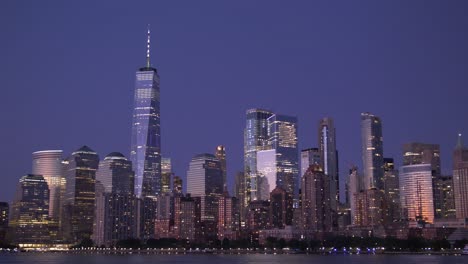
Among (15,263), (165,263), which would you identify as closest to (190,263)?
(165,263)

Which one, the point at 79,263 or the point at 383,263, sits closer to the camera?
the point at 383,263

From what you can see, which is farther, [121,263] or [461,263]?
[121,263]

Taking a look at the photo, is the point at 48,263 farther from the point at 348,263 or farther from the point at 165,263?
the point at 348,263

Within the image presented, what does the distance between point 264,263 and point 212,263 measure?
13007mm

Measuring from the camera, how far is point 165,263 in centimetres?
17725

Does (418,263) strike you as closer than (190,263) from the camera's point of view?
Yes

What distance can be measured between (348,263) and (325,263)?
560 cm

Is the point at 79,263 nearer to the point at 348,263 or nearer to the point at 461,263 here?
the point at 348,263

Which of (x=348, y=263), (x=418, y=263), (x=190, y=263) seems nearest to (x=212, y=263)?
(x=190, y=263)

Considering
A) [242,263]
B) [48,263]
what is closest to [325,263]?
[242,263]

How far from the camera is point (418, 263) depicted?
162625mm

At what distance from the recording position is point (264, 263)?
168 metres

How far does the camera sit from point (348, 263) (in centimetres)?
16925

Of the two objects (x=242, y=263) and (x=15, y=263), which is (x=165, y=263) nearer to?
(x=242, y=263)
